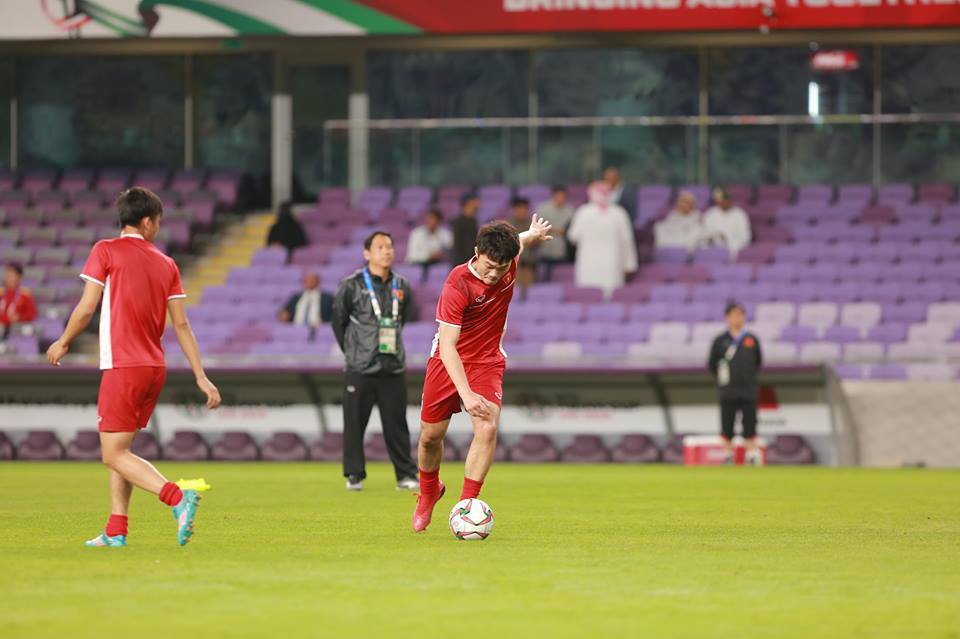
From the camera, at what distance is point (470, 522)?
31.0ft

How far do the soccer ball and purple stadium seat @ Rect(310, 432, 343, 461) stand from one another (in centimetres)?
1401

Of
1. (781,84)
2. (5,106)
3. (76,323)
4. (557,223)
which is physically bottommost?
(76,323)

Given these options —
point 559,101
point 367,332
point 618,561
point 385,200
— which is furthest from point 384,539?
point 559,101

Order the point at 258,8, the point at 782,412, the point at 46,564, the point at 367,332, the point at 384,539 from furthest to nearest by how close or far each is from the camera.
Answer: the point at 258,8 < the point at 782,412 < the point at 367,332 < the point at 384,539 < the point at 46,564

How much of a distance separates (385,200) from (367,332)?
49.4 ft

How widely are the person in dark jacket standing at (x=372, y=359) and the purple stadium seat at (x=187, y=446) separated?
9.12m

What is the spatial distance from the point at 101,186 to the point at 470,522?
22.8 metres

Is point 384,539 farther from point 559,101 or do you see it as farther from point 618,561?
point 559,101

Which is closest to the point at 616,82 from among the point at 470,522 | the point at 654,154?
the point at 654,154

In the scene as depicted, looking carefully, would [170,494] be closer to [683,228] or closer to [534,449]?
[534,449]

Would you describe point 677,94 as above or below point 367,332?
above

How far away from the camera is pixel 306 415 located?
2398cm

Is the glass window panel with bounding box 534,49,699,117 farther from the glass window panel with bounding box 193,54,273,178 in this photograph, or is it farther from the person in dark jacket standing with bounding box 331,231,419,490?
the person in dark jacket standing with bounding box 331,231,419,490

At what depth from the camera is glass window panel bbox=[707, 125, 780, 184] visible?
3022cm
